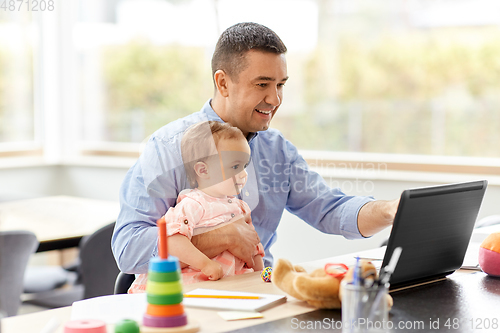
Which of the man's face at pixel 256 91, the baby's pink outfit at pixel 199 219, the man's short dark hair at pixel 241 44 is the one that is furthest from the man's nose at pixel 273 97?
the baby's pink outfit at pixel 199 219

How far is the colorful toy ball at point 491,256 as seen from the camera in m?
1.15

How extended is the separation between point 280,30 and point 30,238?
179 centimetres

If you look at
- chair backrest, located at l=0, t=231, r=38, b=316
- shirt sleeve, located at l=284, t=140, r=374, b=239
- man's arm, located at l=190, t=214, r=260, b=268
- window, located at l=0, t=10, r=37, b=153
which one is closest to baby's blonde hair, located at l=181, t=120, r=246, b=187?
man's arm, located at l=190, t=214, r=260, b=268

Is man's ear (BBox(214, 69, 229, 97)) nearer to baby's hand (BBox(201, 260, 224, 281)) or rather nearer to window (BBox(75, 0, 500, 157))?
baby's hand (BBox(201, 260, 224, 281))

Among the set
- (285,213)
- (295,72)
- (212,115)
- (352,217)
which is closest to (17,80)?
(295,72)

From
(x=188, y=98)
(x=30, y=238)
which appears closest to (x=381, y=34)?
(x=188, y=98)

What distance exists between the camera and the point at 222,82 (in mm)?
1554

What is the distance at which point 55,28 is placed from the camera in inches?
147

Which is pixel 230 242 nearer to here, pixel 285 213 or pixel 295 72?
pixel 285 213

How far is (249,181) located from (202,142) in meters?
0.22

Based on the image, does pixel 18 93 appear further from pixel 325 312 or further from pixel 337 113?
pixel 325 312

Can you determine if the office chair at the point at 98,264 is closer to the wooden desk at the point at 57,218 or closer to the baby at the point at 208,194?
the wooden desk at the point at 57,218

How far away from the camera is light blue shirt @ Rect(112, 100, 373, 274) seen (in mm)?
1279

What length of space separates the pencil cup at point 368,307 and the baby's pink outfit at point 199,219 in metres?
0.53
